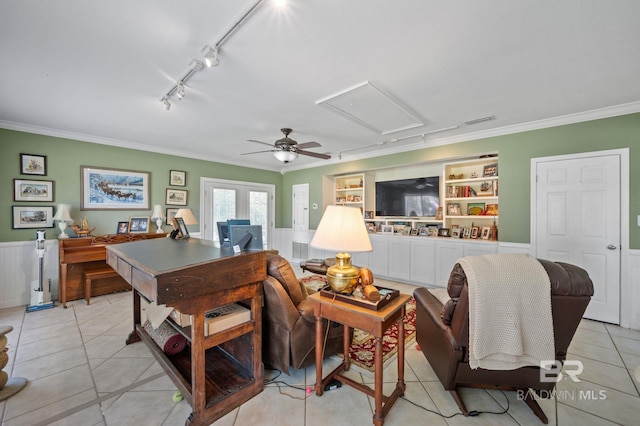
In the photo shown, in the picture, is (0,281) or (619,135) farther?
(0,281)

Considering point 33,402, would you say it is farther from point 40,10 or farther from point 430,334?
point 430,334

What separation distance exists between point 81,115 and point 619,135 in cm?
652

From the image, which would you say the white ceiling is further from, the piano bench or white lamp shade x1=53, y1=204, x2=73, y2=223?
the piano bench

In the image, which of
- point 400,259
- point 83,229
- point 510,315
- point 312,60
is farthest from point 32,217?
point 400,259

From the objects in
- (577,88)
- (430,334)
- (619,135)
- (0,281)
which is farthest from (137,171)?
(619,135)

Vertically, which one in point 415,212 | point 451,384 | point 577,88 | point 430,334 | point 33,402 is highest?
point 577,88

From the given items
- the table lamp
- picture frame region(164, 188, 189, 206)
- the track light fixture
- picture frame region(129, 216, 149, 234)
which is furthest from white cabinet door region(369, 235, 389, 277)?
picture frame region(129, 216, 149, 234)

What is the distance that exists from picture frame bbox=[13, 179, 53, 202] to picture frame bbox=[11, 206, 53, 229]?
0.43 feet

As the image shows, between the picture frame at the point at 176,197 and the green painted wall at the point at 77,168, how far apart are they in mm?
78

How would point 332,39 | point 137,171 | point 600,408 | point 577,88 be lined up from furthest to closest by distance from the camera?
point 137,171
point 577,88
point 332,39
point 600,408

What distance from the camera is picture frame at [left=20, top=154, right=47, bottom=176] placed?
12.0 ft

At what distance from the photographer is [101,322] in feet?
10.0

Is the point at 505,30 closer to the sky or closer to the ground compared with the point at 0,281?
closer to the sky

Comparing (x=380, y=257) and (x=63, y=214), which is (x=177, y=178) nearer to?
(x=63, y=214)
